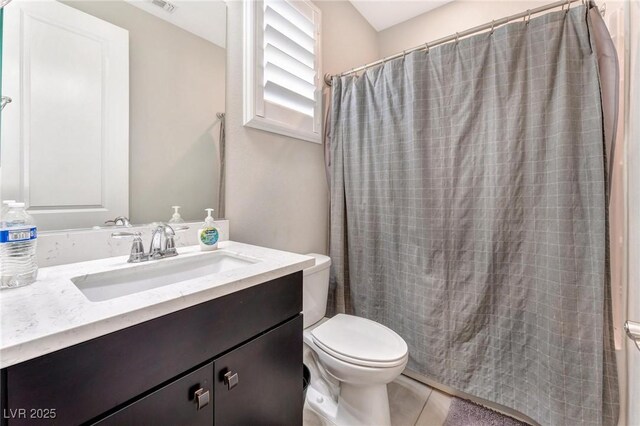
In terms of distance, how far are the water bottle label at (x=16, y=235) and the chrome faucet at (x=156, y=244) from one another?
0.70 feet

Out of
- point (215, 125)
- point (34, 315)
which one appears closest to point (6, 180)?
point (34, 315)

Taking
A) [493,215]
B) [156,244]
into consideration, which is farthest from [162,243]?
[493,215]

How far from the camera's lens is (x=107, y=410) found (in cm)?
46

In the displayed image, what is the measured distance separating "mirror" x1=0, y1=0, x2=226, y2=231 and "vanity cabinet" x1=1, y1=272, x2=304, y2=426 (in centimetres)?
60

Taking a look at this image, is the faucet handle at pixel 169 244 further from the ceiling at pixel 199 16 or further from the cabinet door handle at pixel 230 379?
the ceiling at pixel 199 16

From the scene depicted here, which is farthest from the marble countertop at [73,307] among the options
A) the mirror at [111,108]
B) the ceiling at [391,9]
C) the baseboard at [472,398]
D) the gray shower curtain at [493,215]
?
the ceiling at [391,9]

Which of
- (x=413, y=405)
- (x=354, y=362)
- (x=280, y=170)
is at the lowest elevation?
(x=413, y=405)

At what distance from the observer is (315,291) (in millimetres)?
1430

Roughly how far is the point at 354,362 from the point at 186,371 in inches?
28.1

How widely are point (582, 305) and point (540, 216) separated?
1.26 ft

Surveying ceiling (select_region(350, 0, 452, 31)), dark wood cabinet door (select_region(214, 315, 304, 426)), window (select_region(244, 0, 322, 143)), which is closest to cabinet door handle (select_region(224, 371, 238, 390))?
dark wood cabinet door (select_region(214, 315, 304, 426))

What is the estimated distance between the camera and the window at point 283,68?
1.27 m

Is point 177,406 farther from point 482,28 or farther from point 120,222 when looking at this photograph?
point 482,28

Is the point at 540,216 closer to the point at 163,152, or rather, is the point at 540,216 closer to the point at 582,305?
the point at 582,305
